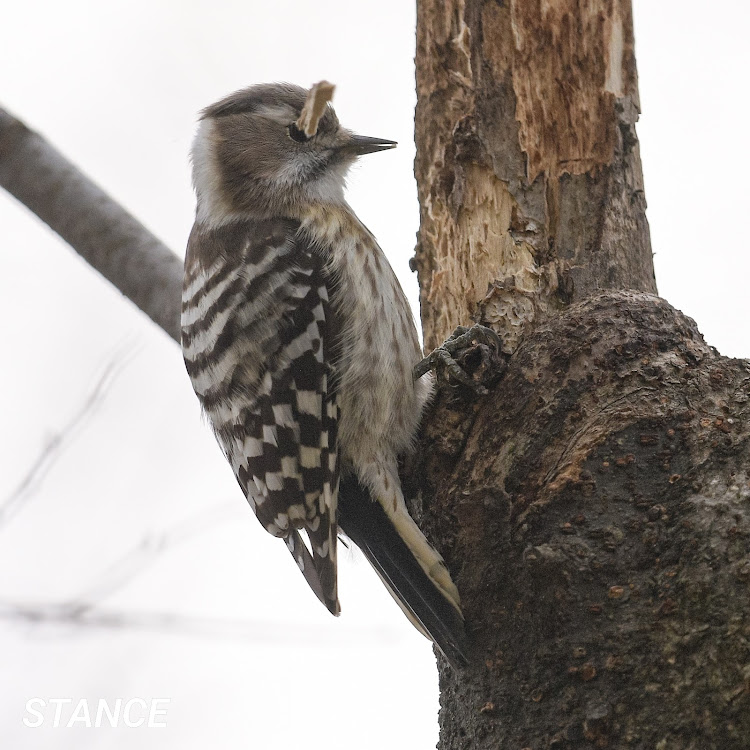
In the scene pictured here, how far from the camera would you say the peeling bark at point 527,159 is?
2652 millimetres

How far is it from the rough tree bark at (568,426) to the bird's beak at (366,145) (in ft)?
0.87

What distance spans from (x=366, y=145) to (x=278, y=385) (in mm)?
1070

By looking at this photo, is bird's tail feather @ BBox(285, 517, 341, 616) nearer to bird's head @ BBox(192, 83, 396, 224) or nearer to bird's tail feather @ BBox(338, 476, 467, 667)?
bird's tail feather @ BBox(338, 476, 467, 667)

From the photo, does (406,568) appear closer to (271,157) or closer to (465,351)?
(465,351)

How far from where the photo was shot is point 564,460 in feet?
6.75

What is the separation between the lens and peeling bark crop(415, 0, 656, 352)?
2.65 meters

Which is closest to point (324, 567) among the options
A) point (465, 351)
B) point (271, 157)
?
point (465, 351)

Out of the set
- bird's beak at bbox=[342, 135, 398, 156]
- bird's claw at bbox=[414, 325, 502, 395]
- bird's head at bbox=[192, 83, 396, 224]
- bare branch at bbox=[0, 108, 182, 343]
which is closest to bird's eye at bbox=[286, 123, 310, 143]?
bird's head at bbox=[192, 83, 396, 224]

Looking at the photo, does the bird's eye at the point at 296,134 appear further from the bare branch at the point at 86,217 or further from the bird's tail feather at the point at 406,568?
the bird's tail feather at the point at 406,568

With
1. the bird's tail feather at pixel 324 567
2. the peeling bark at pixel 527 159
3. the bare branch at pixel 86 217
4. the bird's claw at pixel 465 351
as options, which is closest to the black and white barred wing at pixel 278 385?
the bird's tail feather at pixel 324 567

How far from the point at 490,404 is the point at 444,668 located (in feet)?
2.12

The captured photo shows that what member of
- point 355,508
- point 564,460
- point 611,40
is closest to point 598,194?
point 611,40

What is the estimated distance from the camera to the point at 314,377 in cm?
257

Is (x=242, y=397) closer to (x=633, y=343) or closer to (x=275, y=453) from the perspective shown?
(x=275, y=453)
